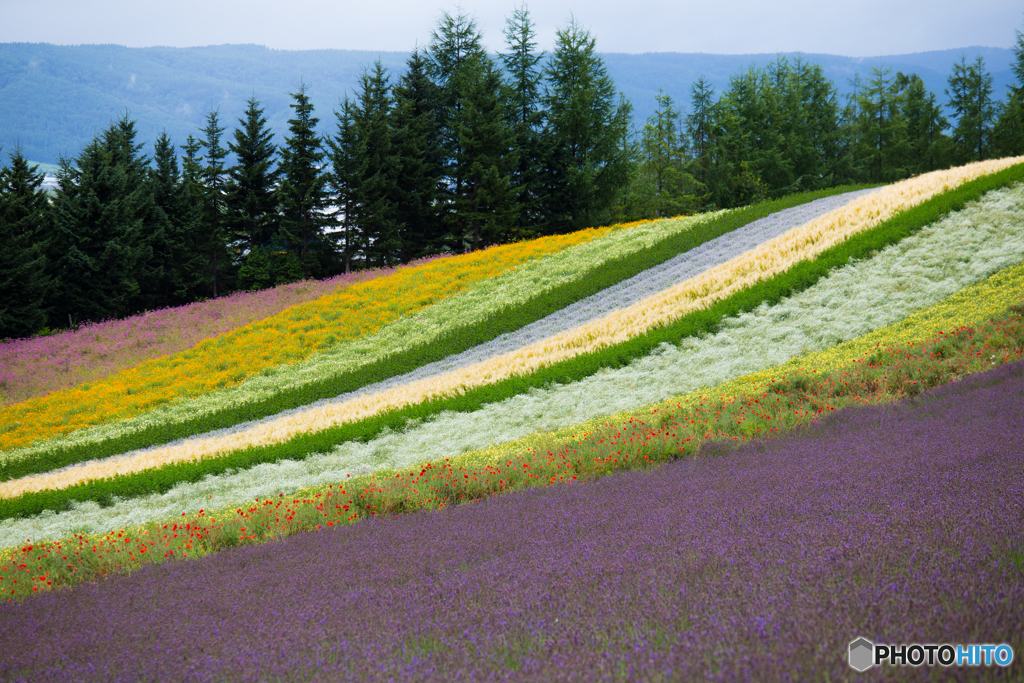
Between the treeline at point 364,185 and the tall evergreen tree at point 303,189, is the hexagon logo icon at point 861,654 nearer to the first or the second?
the treeline at point 364,185

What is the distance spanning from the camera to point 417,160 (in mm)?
44062

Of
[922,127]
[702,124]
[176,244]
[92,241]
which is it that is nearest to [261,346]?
[92,241]

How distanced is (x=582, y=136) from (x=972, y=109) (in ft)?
136

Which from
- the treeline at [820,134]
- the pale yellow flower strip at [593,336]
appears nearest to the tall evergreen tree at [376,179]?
the treeline at [820,134]

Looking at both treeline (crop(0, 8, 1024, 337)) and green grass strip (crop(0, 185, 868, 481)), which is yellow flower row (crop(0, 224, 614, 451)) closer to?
green grass strip (crop(0, 185, 868, 481))

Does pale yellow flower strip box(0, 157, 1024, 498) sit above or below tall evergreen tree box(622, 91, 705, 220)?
below

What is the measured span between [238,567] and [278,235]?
41963mm

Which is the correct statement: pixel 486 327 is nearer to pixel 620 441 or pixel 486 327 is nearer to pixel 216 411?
pixel 216 411

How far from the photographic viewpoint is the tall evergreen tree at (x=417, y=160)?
44406 millimetres

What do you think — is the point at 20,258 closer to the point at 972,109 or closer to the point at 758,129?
the point at 758,129

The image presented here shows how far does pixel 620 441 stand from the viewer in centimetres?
880

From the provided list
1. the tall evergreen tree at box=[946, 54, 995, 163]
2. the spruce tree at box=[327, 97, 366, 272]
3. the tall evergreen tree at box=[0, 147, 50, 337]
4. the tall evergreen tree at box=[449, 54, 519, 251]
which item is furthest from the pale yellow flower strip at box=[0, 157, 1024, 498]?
the tall evergreen tree at box=[946, 54, 995, 163]

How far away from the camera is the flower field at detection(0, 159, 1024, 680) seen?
2961 millimetres

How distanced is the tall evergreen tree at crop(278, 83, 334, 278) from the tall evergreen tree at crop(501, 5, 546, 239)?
13.8m
